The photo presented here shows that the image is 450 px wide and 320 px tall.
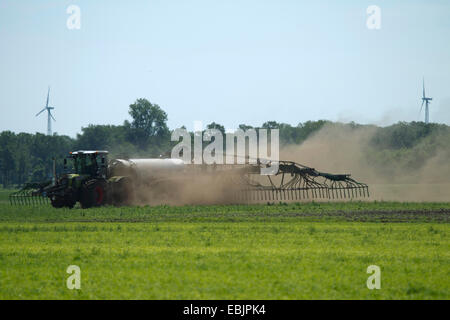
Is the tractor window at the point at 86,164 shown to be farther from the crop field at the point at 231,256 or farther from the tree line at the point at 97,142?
the tree line at the point at 97,142

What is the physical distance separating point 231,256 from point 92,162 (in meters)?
25.6

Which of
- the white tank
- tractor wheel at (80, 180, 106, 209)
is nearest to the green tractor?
tractor wheel at (80, 180, 106, 209)

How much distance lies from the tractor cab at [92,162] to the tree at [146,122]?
3793 inches

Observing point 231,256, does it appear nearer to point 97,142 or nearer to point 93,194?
point 93,194

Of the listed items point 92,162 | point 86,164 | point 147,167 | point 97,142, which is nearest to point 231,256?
point 92,162

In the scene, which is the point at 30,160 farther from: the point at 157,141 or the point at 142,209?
the point at 142,209

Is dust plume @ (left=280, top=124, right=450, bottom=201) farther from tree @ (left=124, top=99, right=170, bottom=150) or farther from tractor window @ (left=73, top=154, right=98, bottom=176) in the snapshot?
tree @ (left=124, top=99, right=170, bottom=150)

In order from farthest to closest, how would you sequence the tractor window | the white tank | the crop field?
the white tank
the tractor window
the crop field

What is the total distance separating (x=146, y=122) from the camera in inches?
5517

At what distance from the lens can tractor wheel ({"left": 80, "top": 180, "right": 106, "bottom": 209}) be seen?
40188 millimetres

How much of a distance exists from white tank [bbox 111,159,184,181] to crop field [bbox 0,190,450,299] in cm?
1035

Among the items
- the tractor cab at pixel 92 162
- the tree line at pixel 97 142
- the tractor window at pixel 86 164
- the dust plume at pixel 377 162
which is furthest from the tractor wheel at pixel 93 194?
the tree line at pixel 97 142

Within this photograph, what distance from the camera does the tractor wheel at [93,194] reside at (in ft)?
132
